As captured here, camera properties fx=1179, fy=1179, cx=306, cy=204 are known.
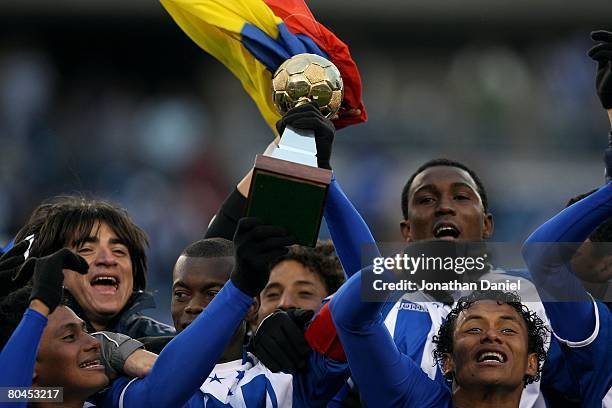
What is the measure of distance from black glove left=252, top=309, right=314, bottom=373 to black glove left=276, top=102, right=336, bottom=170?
506 millimetres

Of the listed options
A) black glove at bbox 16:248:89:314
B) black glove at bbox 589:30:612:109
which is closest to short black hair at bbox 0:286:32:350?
black glove at bbox 16:248:89:314

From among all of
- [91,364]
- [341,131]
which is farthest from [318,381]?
[341,131]

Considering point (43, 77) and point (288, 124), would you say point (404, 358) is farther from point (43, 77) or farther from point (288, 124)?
point (43, 77)

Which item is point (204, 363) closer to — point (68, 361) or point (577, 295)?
point (68, 361)

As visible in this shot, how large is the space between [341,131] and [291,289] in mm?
4419

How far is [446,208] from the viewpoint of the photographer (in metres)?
3.68

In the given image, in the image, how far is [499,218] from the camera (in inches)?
307

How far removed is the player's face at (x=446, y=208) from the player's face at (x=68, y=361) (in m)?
1.14

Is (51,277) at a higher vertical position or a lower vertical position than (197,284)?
lower

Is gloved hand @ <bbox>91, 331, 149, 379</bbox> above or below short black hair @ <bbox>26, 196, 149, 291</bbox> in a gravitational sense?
below

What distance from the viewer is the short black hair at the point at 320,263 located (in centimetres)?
390

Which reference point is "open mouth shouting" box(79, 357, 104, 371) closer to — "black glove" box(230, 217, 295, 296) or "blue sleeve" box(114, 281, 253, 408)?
"blue sleeve" box(114, 281, 253, 408)

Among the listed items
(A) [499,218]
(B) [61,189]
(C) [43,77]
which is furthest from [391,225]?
(C) [43,77]

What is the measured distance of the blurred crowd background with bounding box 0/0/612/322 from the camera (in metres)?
7.69
